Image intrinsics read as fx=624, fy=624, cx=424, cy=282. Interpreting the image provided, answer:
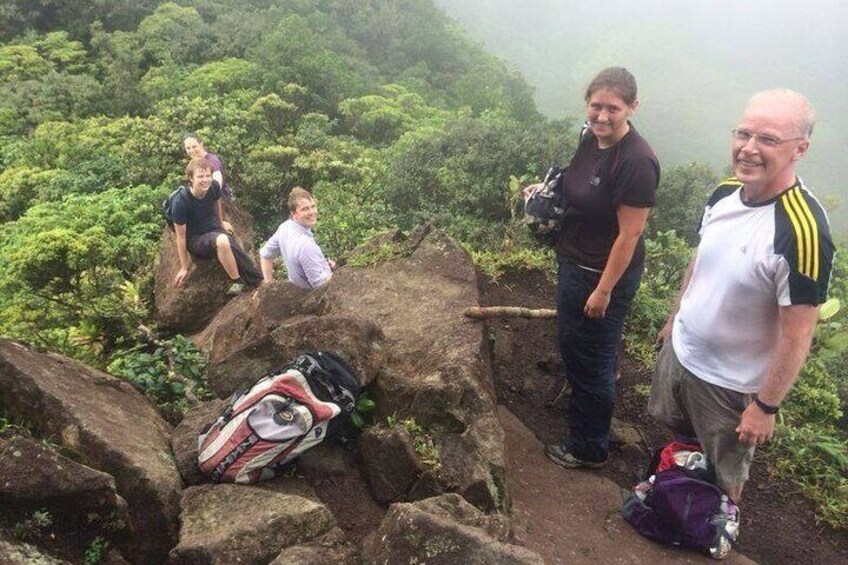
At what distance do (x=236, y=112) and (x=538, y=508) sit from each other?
1183cm

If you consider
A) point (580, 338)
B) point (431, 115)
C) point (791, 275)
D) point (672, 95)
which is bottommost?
point (672, 95)

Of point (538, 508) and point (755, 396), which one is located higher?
point (755, 396)

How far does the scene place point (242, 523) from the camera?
2.56 m

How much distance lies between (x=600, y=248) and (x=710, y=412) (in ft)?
3.15

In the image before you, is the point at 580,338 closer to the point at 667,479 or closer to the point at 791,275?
the point at 667,479

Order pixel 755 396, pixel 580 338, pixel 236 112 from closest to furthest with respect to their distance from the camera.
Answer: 1. pixel 755 396
2. pixel 580 338
3. pixel 236 112

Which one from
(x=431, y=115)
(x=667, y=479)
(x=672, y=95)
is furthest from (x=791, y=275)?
(x=672, y=95)

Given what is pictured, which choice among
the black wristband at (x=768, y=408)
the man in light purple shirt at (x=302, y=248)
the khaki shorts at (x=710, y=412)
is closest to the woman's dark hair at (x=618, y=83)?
the khaki shorts at (x=710, y=412)

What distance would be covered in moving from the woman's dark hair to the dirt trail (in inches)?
85.7

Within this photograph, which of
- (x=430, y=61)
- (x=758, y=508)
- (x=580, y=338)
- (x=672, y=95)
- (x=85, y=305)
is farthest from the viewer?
(x=672, y=95)

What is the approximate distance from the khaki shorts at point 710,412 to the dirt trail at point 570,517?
1.90 ft

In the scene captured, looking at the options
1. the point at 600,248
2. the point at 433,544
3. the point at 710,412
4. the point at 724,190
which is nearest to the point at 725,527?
the point at 710,412

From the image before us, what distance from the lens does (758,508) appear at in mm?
4031

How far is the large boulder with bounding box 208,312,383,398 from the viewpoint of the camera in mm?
3590
